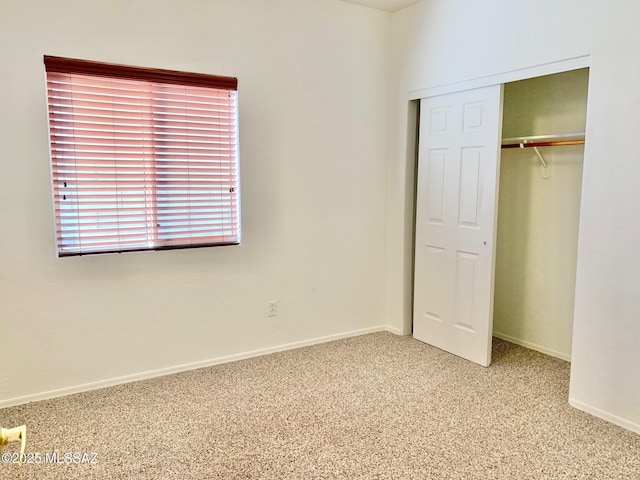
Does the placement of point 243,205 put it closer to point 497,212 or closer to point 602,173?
point 497,212

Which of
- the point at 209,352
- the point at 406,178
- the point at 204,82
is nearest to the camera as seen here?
the point at 204,82

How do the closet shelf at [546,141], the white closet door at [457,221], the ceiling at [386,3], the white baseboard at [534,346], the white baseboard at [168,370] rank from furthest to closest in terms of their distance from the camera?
the ceiling at [386,3] < the white baseboard at [534,346] < the white closet door at [457,221] < the closet shelf at [546,141] < the white baseboard at [168,370]

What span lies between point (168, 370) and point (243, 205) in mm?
1268

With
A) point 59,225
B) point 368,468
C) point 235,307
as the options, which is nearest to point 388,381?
point 368,468

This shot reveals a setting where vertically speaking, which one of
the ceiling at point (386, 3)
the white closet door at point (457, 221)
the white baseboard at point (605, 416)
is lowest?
the white baseboard at point (605, 416)

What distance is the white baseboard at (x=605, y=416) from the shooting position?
8.30ft

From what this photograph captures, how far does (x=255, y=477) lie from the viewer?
2127 millimetres

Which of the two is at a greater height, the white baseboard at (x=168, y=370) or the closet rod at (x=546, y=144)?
the closet rod at (x=546, y=144)

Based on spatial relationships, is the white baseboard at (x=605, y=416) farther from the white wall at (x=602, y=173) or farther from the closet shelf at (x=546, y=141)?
the closet shelf at (x=546, y=141)

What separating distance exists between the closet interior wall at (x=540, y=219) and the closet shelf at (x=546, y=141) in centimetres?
13

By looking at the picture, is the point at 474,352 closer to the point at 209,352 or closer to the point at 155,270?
the point at 209,352

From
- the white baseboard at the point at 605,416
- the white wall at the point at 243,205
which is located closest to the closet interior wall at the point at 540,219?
the white baseboard at the point at 605,416

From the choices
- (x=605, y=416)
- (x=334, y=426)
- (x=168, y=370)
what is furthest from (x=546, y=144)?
(x=168, y=370)

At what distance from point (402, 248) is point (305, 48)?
5.88ft
